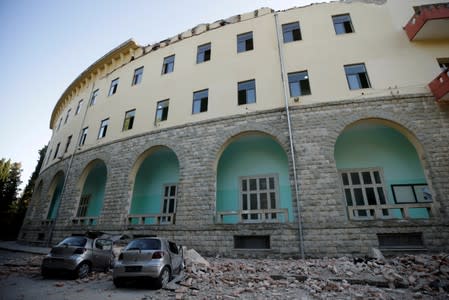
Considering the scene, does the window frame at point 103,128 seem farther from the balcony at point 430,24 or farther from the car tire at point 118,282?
the balcony at point 430,24

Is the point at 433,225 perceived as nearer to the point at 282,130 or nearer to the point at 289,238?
the point at 289,238

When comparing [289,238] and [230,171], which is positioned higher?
[230,171]

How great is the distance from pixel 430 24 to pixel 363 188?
27.4 feet

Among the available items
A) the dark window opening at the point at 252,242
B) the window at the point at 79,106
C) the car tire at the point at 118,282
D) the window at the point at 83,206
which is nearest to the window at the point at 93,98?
the window at the point at 79,106

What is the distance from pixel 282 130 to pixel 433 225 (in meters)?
6.71

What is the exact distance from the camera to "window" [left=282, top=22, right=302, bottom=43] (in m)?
12.6

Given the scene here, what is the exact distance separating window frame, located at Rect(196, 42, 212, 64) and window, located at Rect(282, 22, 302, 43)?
4.91 m

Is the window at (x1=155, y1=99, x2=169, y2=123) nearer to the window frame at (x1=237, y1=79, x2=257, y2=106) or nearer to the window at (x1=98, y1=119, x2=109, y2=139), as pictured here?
the window frame at (x1=237, y1=79, x2=257, y2=106)

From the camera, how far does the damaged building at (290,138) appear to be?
876 cm

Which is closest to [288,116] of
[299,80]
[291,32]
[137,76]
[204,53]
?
[299,80]

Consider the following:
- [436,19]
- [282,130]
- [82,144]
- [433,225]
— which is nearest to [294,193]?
[282,130]

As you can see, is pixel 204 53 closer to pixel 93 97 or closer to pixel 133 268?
pixel 93 97

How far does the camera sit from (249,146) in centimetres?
1242

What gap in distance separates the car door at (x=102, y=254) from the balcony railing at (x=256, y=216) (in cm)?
466
